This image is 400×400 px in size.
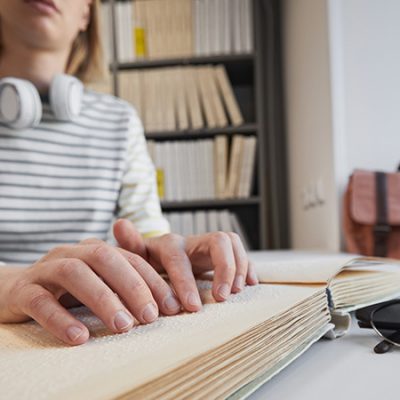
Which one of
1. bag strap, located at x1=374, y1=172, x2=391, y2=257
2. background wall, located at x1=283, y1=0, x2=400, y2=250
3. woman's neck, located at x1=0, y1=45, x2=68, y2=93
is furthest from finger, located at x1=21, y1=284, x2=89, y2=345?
background wall, located at x1=283, y1=0, x2=400, y2=250

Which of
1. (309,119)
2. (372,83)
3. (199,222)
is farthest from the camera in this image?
(199,222)

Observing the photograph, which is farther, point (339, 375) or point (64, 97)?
point (64, 97)

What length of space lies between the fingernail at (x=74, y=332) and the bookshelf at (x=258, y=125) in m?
2.09

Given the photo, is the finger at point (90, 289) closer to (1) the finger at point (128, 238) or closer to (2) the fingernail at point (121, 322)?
(2) the fingernail at point (121, 322)

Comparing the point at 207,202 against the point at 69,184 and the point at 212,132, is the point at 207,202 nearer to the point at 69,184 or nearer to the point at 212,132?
the point at 212,132

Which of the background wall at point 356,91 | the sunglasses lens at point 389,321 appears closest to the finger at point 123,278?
the sunglasses lens at point 389,321

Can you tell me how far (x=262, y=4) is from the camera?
2703mm

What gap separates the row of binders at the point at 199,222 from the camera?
2430 millimetres

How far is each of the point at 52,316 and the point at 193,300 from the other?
0.12 m

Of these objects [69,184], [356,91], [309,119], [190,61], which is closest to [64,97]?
[69,184]

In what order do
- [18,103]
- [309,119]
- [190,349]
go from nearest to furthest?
1. [190,349]
2. [18,103]
3. [309,119]

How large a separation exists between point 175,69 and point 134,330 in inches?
88.3

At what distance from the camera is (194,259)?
22.0 inches

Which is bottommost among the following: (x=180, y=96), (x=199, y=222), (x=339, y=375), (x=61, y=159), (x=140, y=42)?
(x=199, y=222)
